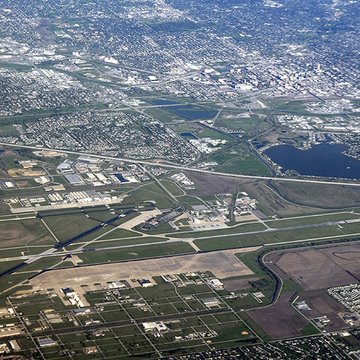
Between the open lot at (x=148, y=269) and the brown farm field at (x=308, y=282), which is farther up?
the brown farm field at (x=308, y=282)

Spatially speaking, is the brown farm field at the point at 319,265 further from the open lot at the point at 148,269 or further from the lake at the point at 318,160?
the lake at the point at 318,160

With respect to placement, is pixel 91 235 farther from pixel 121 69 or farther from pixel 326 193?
pixel 121 69

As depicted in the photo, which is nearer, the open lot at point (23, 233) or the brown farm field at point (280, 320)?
the brown farm field at point (280, 320)

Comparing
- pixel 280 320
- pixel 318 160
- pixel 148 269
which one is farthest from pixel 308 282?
pixel 318 160

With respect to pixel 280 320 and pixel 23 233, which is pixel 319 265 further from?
pixel 23 233

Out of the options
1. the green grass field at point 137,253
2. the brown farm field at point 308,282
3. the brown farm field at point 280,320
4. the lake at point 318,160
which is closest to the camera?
the brown farm field at point 280,320

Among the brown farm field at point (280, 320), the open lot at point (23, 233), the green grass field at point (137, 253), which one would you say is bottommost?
the open lot at point (23, 233)

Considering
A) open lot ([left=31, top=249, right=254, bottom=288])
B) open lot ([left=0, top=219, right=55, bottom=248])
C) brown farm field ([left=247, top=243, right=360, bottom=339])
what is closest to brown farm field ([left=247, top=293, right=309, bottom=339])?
brown farm field ([left=247, top=243, right=360, bottom=339])

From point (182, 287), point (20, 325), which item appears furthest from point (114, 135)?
point (20, 325)

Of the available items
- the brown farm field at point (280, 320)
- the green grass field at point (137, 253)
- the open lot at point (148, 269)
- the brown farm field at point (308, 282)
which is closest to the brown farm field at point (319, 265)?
the brown farm field at point (308, 282)

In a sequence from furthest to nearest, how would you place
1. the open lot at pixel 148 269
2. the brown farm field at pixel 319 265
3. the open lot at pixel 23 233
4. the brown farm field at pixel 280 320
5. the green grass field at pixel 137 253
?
the open lot at pixel 23 233, the green grass field at pixel 137 253, the brown farm field at pixel 319 265, the open lot at pixel 148 269, the brown farm field at pixel 280 320
